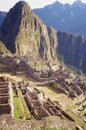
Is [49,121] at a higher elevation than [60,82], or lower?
higher

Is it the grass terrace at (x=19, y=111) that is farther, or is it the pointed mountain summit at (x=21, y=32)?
the pointed mountain summit at (x=21, y=32)

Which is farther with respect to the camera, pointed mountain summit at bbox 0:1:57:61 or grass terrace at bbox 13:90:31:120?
pointed mountain summit at bbox 0:1:57:61

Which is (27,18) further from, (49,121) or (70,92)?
(49,121)

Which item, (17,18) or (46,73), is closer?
(46,73)

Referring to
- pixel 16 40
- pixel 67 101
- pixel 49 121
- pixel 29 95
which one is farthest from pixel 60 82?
pixel 16 40

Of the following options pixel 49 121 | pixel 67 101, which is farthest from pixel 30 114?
pixel 67 101

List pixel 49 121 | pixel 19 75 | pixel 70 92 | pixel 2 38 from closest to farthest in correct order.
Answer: pixel 49 121 < pixel 70 92 < pixel 19 75 < pixel 2 38

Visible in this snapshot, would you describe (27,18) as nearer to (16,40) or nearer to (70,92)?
(16,40)

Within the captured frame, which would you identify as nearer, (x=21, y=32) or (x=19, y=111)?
(x=19, y=111)

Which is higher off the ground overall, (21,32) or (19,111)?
(21,32)

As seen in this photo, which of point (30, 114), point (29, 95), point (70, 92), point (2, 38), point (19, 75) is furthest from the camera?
point (2, 38)
